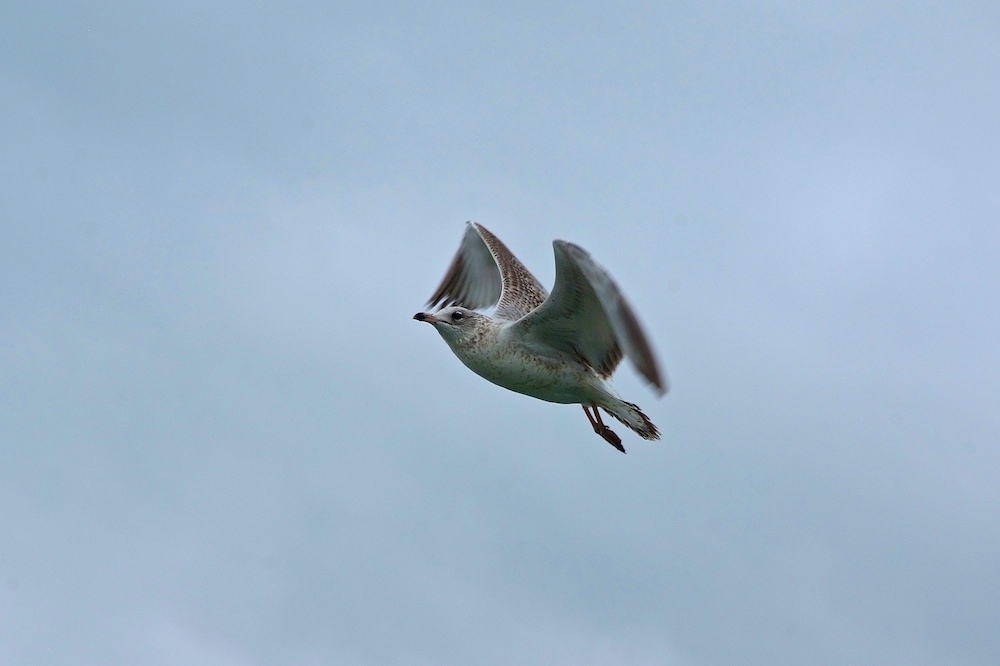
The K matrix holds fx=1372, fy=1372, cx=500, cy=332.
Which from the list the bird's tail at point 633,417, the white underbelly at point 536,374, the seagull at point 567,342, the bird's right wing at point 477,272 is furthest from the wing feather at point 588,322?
the bird's right wing at point 477,272

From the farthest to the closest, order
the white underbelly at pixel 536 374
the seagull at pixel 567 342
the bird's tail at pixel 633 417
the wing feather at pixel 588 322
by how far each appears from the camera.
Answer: the bird's tail at pixel 633 417 → the white underbelly at pixel 536 374 → the seagull at pixel 567 342 → the wing feather at pixel 588 322

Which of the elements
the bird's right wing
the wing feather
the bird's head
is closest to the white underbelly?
the wing feather

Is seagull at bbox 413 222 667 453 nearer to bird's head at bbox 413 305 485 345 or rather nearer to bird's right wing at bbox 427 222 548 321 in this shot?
bird's head at bbox 413 305 485 345

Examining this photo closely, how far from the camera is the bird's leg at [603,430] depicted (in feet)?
66.7

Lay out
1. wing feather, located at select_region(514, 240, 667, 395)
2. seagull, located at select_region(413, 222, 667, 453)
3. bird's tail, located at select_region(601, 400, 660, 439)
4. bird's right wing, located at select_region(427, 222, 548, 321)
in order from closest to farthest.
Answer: wing feather, located at select_region(514, 240, 667, 395) → seagull, located at select_region(413, 222, 667, 453) → bird's tail, located at select_region(601, 400, 660, 439) → bird's right wing, located at select_region(427, 222, 548, 321)

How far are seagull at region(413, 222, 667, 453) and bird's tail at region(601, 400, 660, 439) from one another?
1 centimetres

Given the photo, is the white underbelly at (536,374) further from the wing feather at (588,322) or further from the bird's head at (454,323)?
the bird's head at (454,323)

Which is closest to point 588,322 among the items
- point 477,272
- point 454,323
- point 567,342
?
point 567,342

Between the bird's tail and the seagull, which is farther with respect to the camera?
the bird's tail

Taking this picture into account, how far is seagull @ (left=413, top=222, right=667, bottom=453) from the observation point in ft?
55.2

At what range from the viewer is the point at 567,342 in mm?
19016

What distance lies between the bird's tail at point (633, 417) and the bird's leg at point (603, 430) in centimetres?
22

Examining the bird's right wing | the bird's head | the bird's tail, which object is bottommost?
the bird's head

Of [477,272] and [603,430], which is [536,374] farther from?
[477,272]
